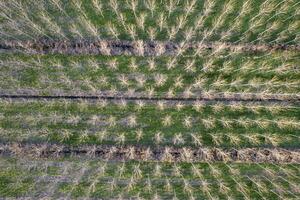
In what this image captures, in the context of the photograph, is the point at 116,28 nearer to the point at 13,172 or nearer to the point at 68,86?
the point at 68,86

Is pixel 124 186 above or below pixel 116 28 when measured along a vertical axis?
below

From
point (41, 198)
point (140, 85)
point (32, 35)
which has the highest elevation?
point (32, 35)

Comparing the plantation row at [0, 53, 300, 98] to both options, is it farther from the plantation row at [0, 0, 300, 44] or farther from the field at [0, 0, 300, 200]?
the plantation row at [0, 0, 300, 44]

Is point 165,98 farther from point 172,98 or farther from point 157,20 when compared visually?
point 157,20

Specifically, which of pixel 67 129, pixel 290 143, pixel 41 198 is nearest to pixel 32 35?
pixel 67 129

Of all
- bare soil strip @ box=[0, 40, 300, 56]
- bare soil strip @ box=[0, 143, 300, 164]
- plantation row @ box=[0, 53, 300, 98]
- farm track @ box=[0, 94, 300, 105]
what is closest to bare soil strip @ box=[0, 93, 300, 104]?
farm track @ box=[0, 94, 300, 105]
